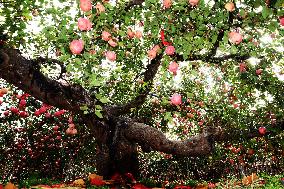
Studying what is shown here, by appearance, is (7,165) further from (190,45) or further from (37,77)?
(190,45)

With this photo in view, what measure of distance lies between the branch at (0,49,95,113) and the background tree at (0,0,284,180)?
2 cm

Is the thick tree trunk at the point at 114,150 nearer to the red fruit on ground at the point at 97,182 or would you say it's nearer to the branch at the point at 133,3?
the red fruit on ground at the point at 97,182

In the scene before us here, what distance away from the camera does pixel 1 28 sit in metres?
5.39

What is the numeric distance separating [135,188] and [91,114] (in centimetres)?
219

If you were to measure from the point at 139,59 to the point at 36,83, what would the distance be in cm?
272

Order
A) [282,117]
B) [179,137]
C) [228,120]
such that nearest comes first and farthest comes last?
[282,117], [228,120], [179,137]

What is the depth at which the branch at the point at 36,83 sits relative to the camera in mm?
5855

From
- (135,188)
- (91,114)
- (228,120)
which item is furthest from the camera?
(228,120)

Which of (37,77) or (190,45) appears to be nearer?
(190,45)

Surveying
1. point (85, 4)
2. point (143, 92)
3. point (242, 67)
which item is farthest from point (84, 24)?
point (242, 67)

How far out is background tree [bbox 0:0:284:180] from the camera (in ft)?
11.8

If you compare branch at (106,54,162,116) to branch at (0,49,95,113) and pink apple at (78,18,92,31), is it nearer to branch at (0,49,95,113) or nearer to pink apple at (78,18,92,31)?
branch at (0,49,95,113)

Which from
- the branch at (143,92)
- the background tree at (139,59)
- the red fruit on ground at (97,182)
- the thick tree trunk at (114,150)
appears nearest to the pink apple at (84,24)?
the background tree at (139,59)

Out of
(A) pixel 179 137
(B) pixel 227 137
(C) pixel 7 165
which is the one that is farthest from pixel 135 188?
(C) pixel 7 165
